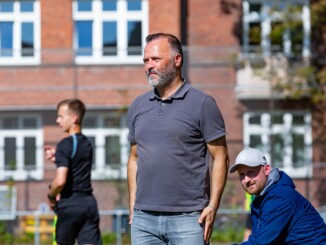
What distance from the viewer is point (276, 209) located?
18.1 feet

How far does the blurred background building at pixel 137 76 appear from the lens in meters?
19.3

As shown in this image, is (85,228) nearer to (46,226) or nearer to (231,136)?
(46,226)

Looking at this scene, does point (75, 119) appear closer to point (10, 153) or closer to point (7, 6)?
point (10, 153)

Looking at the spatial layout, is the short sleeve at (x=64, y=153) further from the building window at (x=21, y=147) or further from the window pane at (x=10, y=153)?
the window pane at (x=10, y=153)

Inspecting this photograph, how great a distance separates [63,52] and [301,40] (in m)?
5.52

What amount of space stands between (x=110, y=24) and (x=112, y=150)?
12.3ft

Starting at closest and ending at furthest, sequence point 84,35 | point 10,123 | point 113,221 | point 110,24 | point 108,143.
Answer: point 113,221
point 108,143
point 10,123
point 84,35
point 110,24

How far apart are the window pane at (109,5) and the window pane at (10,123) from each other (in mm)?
3441

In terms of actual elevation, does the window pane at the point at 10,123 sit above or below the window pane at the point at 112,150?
above

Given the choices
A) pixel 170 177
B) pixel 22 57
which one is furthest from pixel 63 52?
pixel 170 177

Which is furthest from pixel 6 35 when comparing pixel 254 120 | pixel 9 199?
pixel 254 120

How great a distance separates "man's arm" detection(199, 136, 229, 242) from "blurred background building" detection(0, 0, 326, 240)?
514 inches

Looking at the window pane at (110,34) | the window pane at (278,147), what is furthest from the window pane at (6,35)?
the window pane at (278,147)

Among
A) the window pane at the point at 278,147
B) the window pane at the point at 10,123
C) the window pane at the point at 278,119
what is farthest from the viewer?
the window pane at the point at 10,123
